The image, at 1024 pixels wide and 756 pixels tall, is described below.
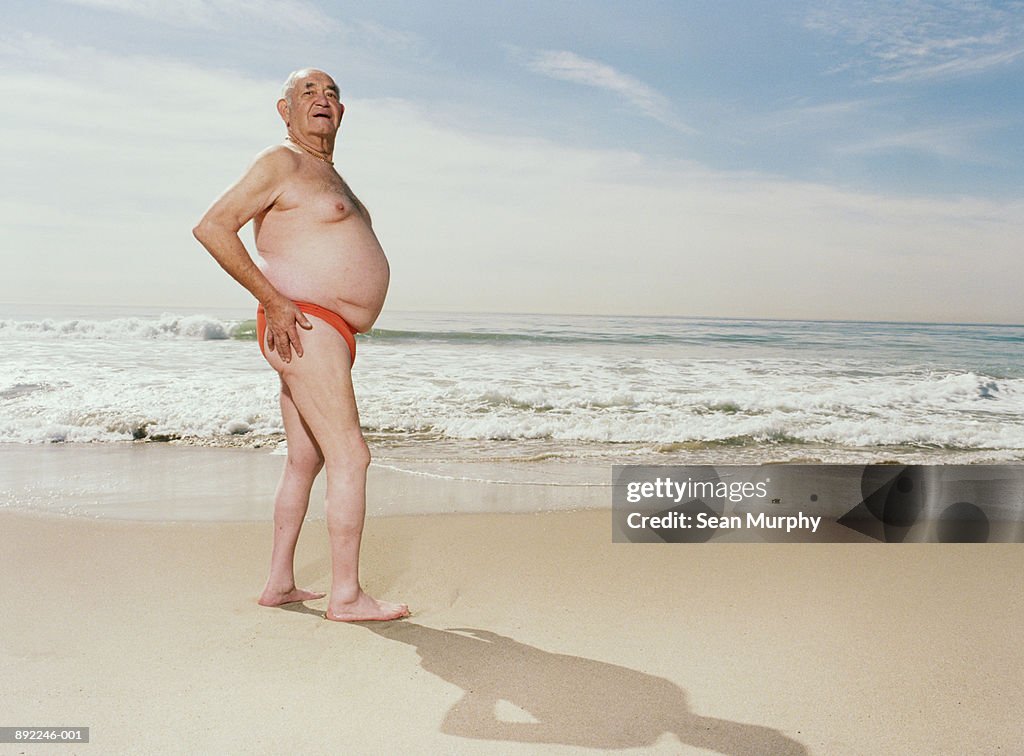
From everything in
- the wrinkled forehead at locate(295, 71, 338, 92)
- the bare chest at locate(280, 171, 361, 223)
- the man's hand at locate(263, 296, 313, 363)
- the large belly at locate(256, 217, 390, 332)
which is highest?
the wrinkled forehead at locate(295, 71, 338, 92)

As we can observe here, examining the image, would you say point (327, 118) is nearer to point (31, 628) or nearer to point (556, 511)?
point (31, 628)

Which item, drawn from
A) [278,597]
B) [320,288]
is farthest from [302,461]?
[320,288]

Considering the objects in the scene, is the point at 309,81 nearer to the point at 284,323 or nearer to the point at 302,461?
the point at 284,323

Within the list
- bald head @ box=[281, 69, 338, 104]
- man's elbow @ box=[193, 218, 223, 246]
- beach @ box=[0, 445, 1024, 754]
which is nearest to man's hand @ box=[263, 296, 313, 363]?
man's elbow @ box=[193, 218, 223, 246]

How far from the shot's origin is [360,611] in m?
2.17

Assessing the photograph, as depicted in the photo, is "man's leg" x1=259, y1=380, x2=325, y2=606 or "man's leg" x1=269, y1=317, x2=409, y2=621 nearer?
"man's leg" x1=269, y1=317, x2=409, y2=621

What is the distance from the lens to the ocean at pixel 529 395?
18.6 ft

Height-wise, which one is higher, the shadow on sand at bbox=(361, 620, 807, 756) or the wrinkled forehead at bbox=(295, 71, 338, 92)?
the wrinkled forehead at bbox=(295, 71, 338, 92)

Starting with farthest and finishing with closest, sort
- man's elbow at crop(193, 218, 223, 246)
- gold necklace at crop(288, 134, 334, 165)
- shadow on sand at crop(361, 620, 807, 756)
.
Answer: gold necklace at crop(288, 134, 334, 165)
man's elbow at crop(193, 218, 223, 246)
shadow on sand at crop(361, 620, 807, 756)

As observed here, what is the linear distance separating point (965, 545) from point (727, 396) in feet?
14.7

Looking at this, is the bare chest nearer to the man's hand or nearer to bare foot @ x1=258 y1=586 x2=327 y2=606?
the man's hand

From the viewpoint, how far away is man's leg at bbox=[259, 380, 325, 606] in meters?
2.30

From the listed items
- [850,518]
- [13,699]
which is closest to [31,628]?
[13,699]

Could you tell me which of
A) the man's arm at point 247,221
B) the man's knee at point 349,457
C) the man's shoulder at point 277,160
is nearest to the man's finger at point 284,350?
the man's arm at point 247,221
